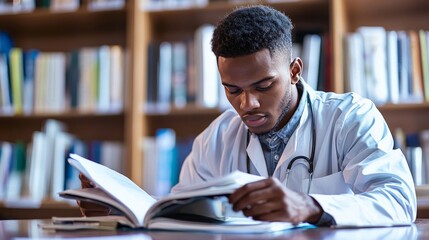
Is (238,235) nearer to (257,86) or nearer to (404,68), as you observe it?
(257,86)

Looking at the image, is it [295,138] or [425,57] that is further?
[425,57]

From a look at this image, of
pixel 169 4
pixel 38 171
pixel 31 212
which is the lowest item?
pixel 31 212

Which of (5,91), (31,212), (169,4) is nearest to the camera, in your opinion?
(169,4)

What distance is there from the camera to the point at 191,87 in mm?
2549

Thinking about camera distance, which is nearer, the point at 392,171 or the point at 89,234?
the point at 89,234

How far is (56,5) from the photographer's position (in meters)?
2.75

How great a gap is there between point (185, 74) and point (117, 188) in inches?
56.3

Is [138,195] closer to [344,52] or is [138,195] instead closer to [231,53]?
[231,53]

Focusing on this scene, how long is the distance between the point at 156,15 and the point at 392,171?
5.26 ft

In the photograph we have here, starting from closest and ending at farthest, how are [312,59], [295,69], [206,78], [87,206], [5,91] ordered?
[87,206] < [295,69] < [312,59] < [206,78] < [5,91]

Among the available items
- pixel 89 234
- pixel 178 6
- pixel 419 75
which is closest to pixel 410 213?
pixel 89 234

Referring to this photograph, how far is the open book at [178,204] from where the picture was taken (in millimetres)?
997

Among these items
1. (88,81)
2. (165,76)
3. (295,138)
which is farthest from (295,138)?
(88,81)

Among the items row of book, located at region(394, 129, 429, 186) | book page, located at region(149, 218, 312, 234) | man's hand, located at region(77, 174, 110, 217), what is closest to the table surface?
book page, located at region(149, 218, 312, 234)
